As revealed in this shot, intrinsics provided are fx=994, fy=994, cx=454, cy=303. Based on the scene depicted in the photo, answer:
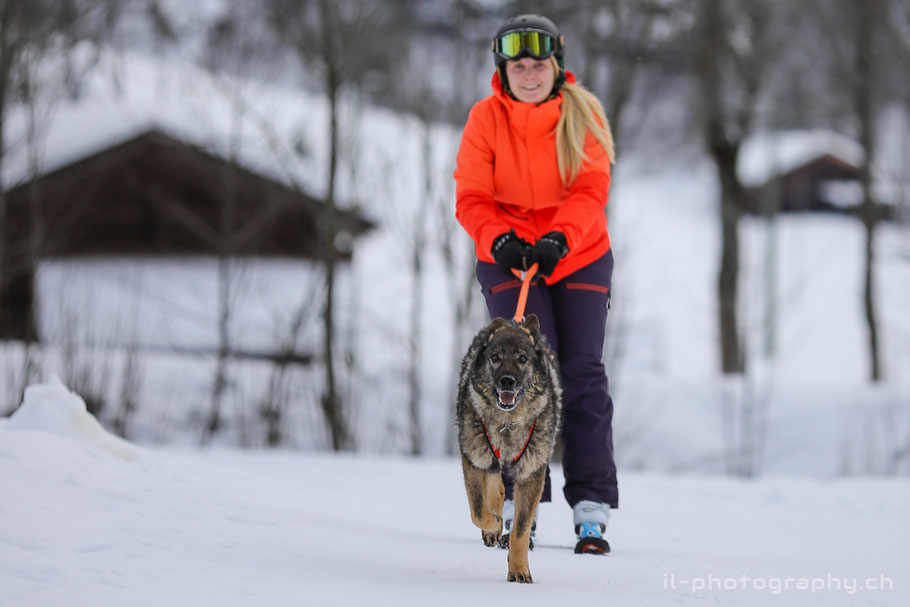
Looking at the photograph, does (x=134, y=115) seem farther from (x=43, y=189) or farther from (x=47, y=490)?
(x=47, y=490)

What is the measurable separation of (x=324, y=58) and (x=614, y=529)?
7903 mm

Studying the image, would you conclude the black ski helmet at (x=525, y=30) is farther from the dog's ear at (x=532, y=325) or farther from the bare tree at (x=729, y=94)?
the bare tree at (x=729, y=94)

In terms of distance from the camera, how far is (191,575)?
3223 mm

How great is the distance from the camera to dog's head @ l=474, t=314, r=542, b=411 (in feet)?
11.8

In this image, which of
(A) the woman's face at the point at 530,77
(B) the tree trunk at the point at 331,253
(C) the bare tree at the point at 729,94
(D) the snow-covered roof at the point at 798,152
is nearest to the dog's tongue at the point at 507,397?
(A) the woman's face at the point at 530,77

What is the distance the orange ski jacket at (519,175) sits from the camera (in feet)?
14.3

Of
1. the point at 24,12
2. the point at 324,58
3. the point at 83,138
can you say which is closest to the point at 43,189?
the point at 83,138

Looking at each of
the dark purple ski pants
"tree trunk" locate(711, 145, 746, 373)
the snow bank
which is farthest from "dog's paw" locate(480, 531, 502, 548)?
"tree trunk" locate(711, 145, 746, 373)

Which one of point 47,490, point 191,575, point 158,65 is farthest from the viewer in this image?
point 158,65

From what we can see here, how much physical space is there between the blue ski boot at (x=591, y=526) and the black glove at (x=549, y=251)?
1.09m

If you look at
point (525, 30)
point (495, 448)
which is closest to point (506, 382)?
point (495, 448)

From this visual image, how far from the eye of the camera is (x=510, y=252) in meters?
4.11

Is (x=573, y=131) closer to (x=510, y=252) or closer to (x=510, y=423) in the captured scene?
(x=510, y=252)

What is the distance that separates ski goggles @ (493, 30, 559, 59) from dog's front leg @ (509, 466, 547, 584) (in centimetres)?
180
